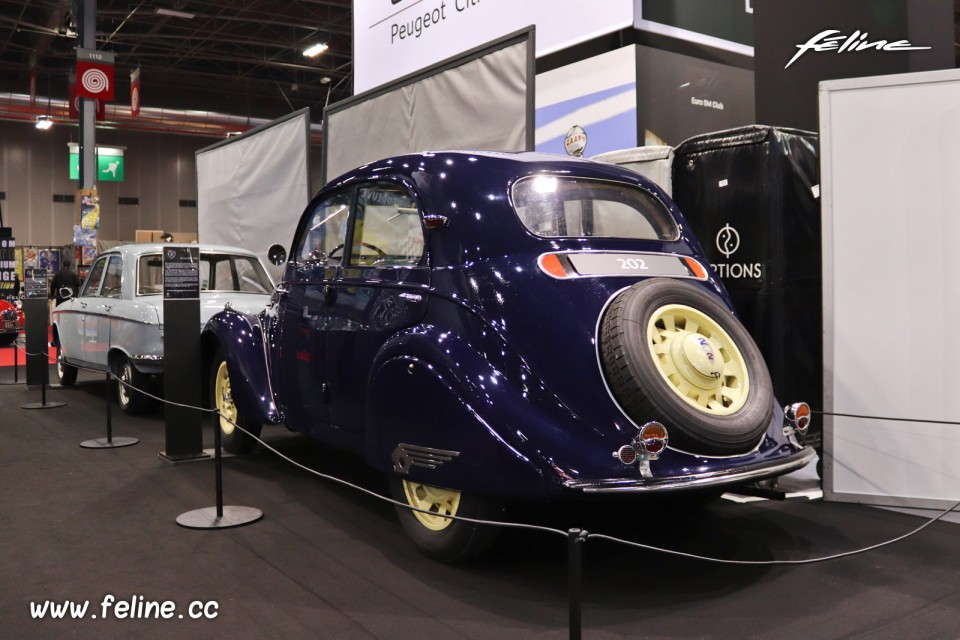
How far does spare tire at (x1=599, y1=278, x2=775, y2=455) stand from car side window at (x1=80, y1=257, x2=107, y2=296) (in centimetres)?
621

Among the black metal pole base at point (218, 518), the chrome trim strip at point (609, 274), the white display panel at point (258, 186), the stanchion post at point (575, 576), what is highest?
the white display panel at point (258, 186)

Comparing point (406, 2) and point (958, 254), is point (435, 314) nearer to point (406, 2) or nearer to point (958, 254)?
point (958, 254)

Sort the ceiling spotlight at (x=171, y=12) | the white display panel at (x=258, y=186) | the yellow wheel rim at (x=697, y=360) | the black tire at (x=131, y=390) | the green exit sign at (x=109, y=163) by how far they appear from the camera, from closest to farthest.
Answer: the yellow wheel rim at (x=697, y=360) → the black tire at (x=131, y=390) → the white display panel at (x=258, y=186) → the ceiling spotlight at (x=171, y=12) → the green exit sign at (x=109, y=163)

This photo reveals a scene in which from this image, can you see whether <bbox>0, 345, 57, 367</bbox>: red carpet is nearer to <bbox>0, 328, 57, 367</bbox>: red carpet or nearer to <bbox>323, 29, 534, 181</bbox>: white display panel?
<bbox>0, 328, 57, 367</bbox>: red carpet

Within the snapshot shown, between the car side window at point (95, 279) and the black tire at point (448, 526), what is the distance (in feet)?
17.7

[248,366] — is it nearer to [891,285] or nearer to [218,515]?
[218,515]

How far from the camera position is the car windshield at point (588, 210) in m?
3.82

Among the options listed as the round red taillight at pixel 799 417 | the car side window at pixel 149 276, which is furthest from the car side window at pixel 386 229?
the car side window at pixel 149 276

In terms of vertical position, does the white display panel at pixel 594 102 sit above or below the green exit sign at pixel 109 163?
below

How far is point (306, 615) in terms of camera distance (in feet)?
10.2

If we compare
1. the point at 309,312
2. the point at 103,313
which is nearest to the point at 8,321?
the point at 103,313

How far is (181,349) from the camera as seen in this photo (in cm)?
553

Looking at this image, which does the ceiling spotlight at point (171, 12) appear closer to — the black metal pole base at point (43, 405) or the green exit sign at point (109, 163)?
the green exit sign at point (109, 163)

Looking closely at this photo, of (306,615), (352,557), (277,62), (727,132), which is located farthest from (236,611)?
(277,62)
